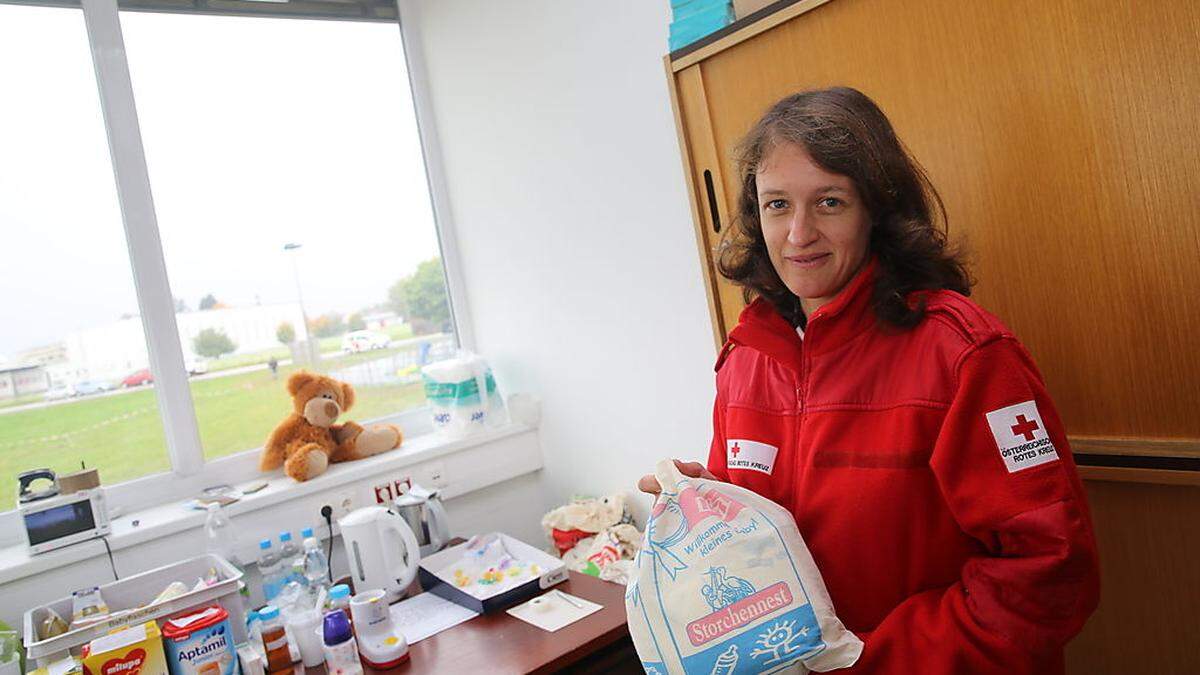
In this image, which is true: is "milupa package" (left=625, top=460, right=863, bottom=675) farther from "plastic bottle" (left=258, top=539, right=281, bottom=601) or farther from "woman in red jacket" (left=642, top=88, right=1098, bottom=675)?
"plastic bottle" (left=258, top=539, right=281, bottom=601)

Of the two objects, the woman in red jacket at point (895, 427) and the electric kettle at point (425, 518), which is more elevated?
the woman in red jacket at point (895, 427)

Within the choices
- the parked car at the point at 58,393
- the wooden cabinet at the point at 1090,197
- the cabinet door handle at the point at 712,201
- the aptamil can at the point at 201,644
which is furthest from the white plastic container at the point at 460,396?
the wooden cabinet at the point at 1090,197

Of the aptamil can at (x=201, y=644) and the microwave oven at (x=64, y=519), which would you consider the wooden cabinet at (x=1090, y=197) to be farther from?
the microwave oven at (x=64, y=519)

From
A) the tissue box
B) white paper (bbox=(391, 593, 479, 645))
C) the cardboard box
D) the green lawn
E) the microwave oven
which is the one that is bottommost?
white paper (bbox=(391, 593, 479, 645))

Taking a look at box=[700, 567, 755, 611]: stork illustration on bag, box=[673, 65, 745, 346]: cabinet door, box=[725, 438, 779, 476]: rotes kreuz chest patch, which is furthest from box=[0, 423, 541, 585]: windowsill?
box=[700, 567, 755, 611]: stork illustration on bag

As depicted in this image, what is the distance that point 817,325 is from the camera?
44.3 inches

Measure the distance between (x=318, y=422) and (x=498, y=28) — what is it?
1458mm

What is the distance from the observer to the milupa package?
3.29ft

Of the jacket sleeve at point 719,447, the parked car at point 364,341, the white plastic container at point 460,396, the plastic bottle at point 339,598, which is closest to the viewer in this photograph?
the jacket sleeve at point 719,447

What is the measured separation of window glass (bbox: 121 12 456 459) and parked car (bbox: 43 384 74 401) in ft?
1.10

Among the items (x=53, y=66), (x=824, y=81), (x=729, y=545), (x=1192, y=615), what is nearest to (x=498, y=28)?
(x=53, y=66)

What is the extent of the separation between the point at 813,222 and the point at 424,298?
218 centimetres

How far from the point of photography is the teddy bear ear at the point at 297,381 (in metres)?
2.60

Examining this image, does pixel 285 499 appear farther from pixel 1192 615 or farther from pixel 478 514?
pixel 1192 615
